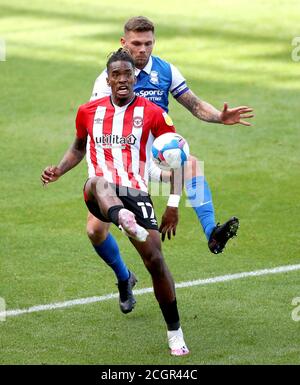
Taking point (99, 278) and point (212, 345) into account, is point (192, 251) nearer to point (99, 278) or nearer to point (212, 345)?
point (99, 278)

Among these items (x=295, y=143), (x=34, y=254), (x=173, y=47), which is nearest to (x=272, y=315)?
(x=34, y=254)

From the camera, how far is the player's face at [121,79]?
9000 millimetres

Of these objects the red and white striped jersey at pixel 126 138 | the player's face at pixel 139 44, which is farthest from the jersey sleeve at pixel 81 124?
the player's face at pixel 139 44

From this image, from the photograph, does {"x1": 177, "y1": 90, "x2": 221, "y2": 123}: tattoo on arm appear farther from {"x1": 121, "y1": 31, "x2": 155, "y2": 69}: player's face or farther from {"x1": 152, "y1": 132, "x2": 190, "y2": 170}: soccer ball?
{"x1": 152, "y1": 132, "x2": 190, "y2": 170}: soccer ball

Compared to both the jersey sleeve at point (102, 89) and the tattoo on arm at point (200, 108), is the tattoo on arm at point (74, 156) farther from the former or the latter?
the tattoo on arm at point (200, 108)

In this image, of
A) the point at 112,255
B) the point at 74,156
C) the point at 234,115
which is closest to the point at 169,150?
the point at 234,115

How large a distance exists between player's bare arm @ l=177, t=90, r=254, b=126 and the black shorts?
1.07m

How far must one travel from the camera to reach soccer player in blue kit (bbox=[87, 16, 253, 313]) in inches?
383

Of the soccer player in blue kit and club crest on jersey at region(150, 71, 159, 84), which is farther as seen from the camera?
club crest on jersey at region(150, 71, 159, 84)

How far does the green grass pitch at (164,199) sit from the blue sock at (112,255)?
345 mm

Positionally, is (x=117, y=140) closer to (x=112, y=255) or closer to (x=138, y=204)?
(x=138, y=204)

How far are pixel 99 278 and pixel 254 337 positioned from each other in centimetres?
225

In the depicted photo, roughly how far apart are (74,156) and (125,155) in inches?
26.8

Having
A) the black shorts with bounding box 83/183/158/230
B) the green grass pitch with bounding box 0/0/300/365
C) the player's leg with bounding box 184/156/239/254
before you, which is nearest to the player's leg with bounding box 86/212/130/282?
the green grass pitch with bounding box 0/0/300/365
